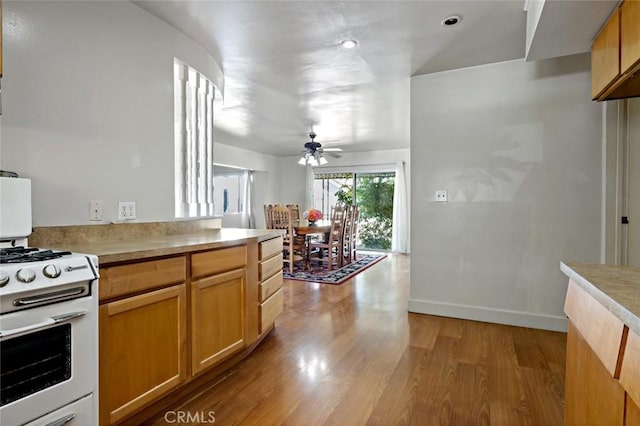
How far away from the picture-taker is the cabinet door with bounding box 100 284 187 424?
4.54 feet

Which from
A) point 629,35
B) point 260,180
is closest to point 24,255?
point 629,35

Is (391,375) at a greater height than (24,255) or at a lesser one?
lesser

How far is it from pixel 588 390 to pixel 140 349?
174 cm

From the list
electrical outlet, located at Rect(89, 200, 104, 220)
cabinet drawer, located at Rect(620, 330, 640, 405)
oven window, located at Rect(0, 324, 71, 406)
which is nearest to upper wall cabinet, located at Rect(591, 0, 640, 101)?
cabinet drawer, located at Rect(620, 330, 640, 405)

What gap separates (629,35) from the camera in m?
1.51

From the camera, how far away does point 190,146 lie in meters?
2.70

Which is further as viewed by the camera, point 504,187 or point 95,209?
point 504,187

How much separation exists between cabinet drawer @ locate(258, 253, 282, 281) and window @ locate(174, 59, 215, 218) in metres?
0.74

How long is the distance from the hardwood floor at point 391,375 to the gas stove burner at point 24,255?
0.97 m

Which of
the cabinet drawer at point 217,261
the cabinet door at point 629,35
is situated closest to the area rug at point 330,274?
the cabinet drawer at point 217,261

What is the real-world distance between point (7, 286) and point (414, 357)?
7.30 ft

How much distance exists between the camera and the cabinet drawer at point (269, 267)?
7.73 ft

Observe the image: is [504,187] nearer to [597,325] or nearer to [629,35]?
[629,35]

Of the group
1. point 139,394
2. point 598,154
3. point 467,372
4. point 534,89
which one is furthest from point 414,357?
point 534,89
